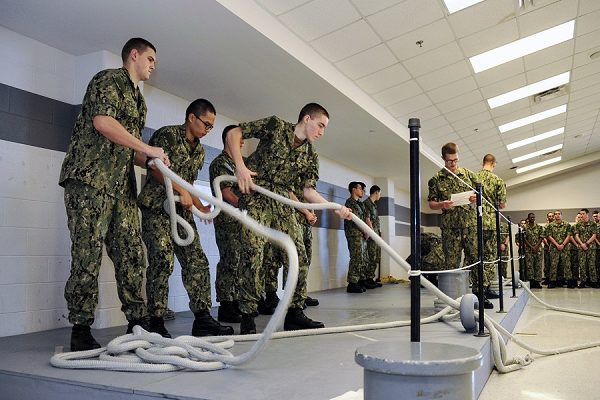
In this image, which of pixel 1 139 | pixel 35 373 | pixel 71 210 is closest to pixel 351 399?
pixel 35 373

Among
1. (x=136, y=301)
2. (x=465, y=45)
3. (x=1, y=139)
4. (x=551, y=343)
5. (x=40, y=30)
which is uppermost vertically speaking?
(x=465, y=45)

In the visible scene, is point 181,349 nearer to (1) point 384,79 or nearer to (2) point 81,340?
(2) point 81,340

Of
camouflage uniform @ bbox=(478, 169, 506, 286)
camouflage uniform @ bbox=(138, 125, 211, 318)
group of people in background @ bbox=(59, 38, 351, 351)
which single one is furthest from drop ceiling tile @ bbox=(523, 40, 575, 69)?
camouflage uniform @ bbox=(138, 125, 211, 318)

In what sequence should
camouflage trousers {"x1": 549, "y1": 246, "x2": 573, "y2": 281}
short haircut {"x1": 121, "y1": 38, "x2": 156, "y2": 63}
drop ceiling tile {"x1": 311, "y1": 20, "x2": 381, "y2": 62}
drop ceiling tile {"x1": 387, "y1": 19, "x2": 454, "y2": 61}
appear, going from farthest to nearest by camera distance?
1. camouflage trousers {"x1": 549, "y1": 246, "x2": 573, "y2": 281}
2. drop ceiling tile {"x1": 387, "y1": 19, "x2": 454, "y2": 61}
3. drop ceiling tile {"x1": 311, "y1": 20, "x2": 381, "y2": 62}
4. short haircut {"x1": 121, "y1": 38, "x2": 156, "y2": 63}

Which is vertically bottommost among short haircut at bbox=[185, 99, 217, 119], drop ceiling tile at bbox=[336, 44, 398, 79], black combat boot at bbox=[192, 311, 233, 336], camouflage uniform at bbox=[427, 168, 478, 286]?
black combat boot at bbox=[192, 311, 233, 336]

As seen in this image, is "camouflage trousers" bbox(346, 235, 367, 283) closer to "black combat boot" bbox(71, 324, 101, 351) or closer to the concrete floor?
the concrete floor

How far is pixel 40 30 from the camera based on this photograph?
3.20 m

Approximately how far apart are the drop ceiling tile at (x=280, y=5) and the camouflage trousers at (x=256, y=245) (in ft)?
4.93

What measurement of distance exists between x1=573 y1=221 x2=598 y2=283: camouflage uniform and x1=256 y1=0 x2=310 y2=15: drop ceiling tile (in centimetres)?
761

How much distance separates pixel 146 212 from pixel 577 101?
25.1 feet

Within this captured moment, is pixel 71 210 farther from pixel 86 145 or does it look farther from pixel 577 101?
pixel 577 101

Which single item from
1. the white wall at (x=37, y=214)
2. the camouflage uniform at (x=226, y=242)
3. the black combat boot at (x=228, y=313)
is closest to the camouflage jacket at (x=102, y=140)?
the white wall at (x=37, y=214)

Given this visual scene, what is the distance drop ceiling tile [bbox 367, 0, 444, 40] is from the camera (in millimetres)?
3895

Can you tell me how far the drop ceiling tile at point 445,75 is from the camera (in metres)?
5.27
